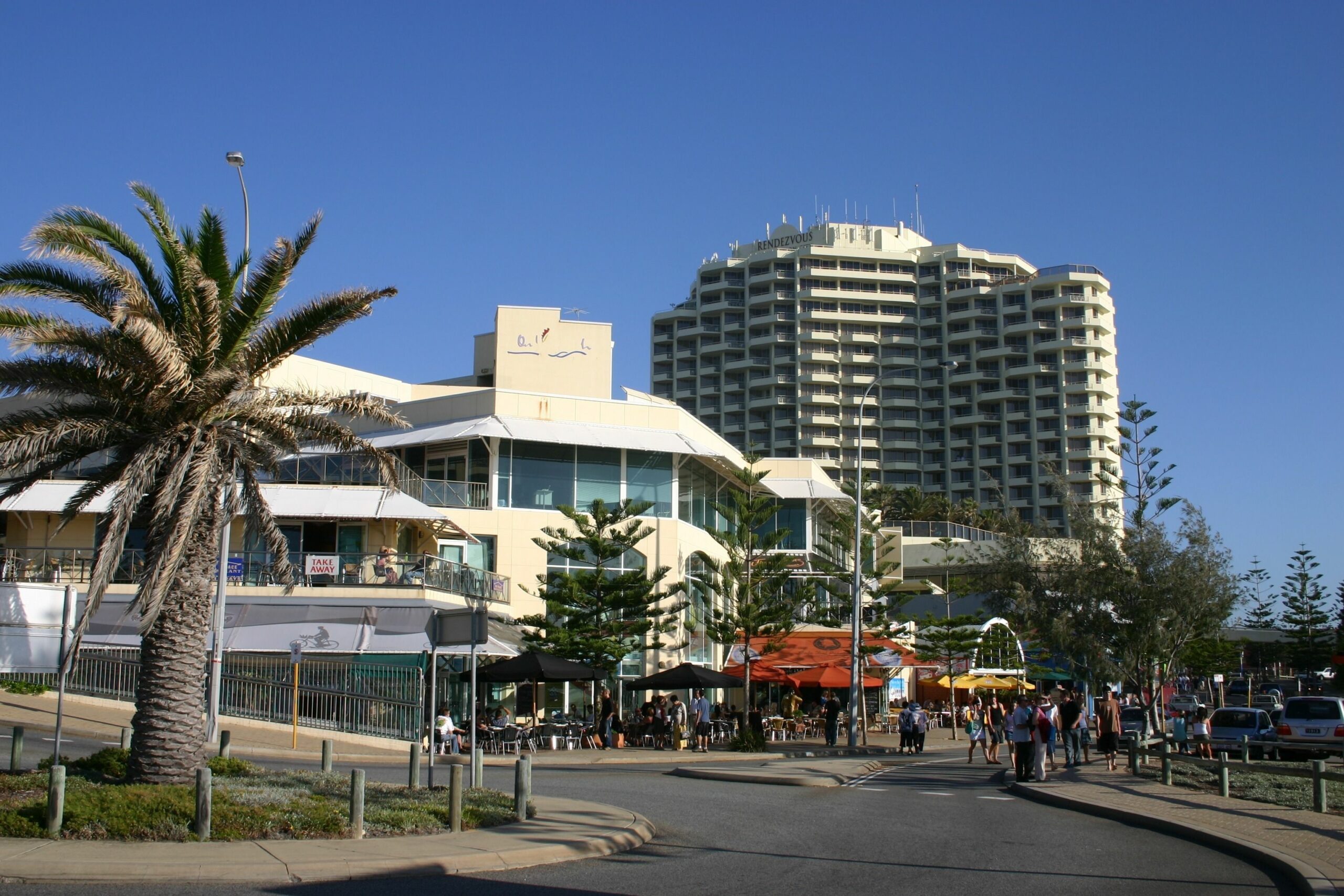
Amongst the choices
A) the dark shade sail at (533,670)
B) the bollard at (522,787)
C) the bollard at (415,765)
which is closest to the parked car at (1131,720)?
the dark shade sail at (533,670)

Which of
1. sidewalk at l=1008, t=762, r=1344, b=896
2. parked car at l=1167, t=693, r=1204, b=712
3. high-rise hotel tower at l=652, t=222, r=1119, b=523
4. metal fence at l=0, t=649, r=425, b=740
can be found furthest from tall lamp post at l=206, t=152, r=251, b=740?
high-rise hotel tower at l=652, t=222, r=1119, b=523

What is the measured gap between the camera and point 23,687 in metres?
26.7

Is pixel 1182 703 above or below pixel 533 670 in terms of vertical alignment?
below

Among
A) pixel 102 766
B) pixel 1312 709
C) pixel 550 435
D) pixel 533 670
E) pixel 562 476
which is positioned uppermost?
pixel 550 435

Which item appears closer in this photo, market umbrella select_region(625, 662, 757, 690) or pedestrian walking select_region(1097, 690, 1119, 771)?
pedestrian walking select_region(1097, 690, 1119, 771)

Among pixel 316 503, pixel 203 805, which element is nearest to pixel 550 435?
pixel 316 503

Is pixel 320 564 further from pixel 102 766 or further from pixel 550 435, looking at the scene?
pixel 102 766

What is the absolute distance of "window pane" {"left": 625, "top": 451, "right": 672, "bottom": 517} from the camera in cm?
3806

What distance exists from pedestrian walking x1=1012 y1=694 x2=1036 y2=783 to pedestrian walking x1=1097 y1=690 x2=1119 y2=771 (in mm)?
2028

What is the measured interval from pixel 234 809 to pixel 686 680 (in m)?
20.3

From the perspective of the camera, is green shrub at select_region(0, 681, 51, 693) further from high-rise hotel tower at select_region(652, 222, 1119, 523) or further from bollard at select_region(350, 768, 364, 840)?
high-rise hotel tower at select_region(652, 222, 1119, 523)

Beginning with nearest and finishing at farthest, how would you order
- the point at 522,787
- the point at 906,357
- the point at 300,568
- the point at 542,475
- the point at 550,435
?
1. the point at 522,787
2. the point at 300,568
3. the point at 550,435
4. the point at 542,475
5. the point at 906,357

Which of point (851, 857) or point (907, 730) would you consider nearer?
point (851, 857)

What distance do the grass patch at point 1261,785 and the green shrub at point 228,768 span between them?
13.4 meters
